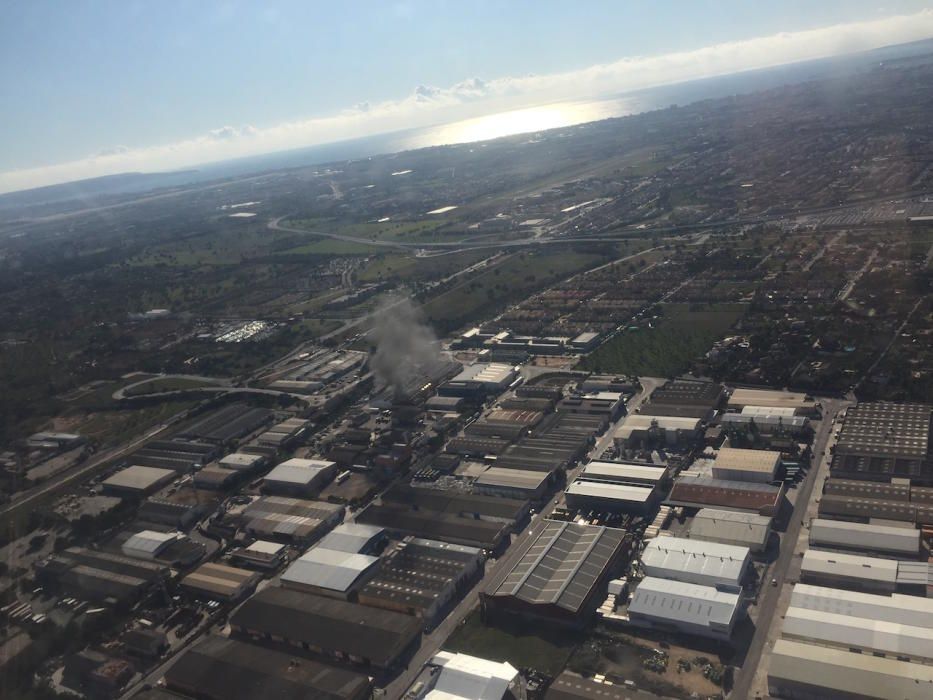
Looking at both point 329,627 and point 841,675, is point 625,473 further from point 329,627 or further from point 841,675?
point 329,627

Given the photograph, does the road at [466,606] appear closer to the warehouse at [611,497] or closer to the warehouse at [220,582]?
the warehouse at [611,497]

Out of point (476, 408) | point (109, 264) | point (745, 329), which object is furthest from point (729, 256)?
point (109, 264)

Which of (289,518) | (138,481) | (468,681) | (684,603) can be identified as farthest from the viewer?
(138,481)

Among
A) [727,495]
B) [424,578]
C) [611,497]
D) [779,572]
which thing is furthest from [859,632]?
[424,578]

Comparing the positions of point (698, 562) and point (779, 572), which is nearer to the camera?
point (779, 572)

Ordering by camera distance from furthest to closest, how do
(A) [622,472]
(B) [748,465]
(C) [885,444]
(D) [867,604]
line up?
(A) [622,472] < (C) [885,444] < (B) [748,465] < (D) [867,604]

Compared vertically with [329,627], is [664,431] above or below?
above
